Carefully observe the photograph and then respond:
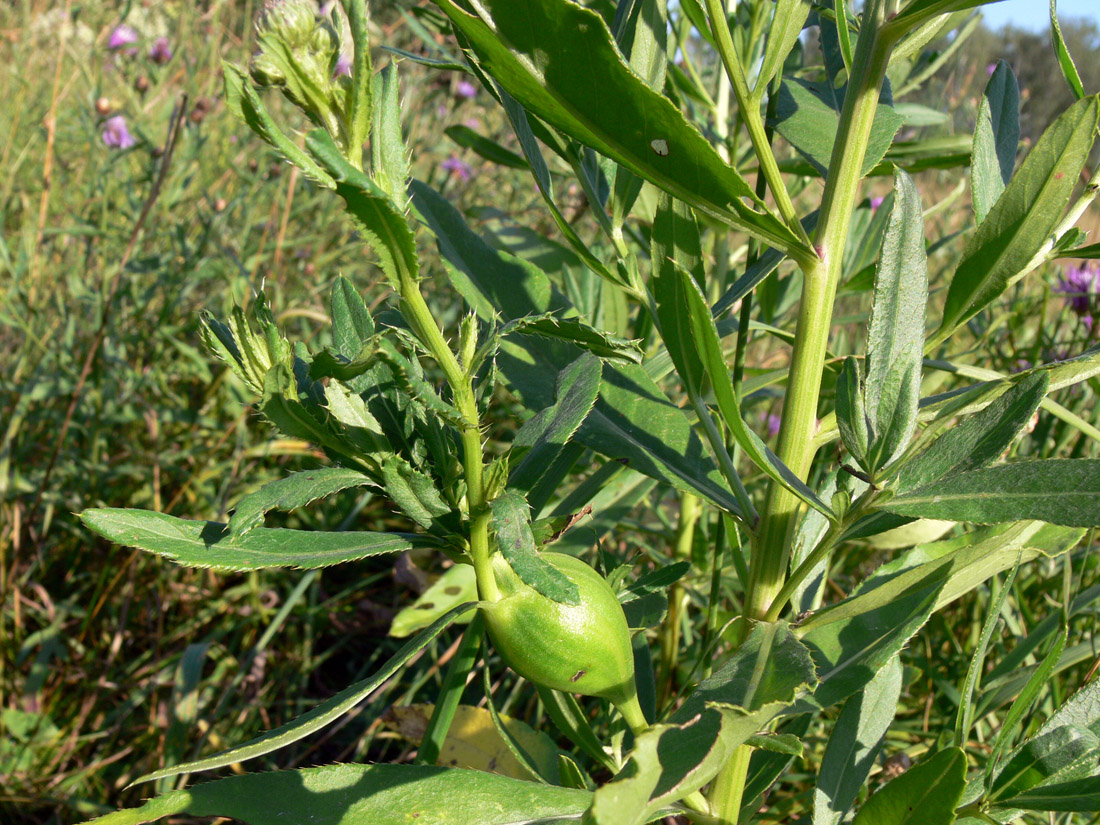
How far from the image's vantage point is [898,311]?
59 centimetres

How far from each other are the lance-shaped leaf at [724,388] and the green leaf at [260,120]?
219 mm

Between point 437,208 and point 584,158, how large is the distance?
0.52ft

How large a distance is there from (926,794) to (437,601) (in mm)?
596

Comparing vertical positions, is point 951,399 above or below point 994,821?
above

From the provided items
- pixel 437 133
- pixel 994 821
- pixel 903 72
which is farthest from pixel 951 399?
pixel 437 133

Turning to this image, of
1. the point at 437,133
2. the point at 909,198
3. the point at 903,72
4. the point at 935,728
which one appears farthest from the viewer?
the point at 437,133

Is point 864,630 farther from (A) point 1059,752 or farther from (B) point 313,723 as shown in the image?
(B) point 313,723

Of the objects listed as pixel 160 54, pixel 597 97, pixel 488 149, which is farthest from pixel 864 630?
pixel 160 54

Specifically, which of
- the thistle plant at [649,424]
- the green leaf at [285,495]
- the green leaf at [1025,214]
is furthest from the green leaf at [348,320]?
the green leaf at [1025,214]

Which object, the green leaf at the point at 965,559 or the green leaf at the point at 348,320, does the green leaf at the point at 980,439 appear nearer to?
→ the green leaf at the point at 965,559

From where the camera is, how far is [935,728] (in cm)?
133

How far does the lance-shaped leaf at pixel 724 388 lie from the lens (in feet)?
1.72

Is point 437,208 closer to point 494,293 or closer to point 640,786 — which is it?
point 494,293

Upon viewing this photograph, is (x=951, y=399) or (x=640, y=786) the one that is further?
(x=951, y=399)
